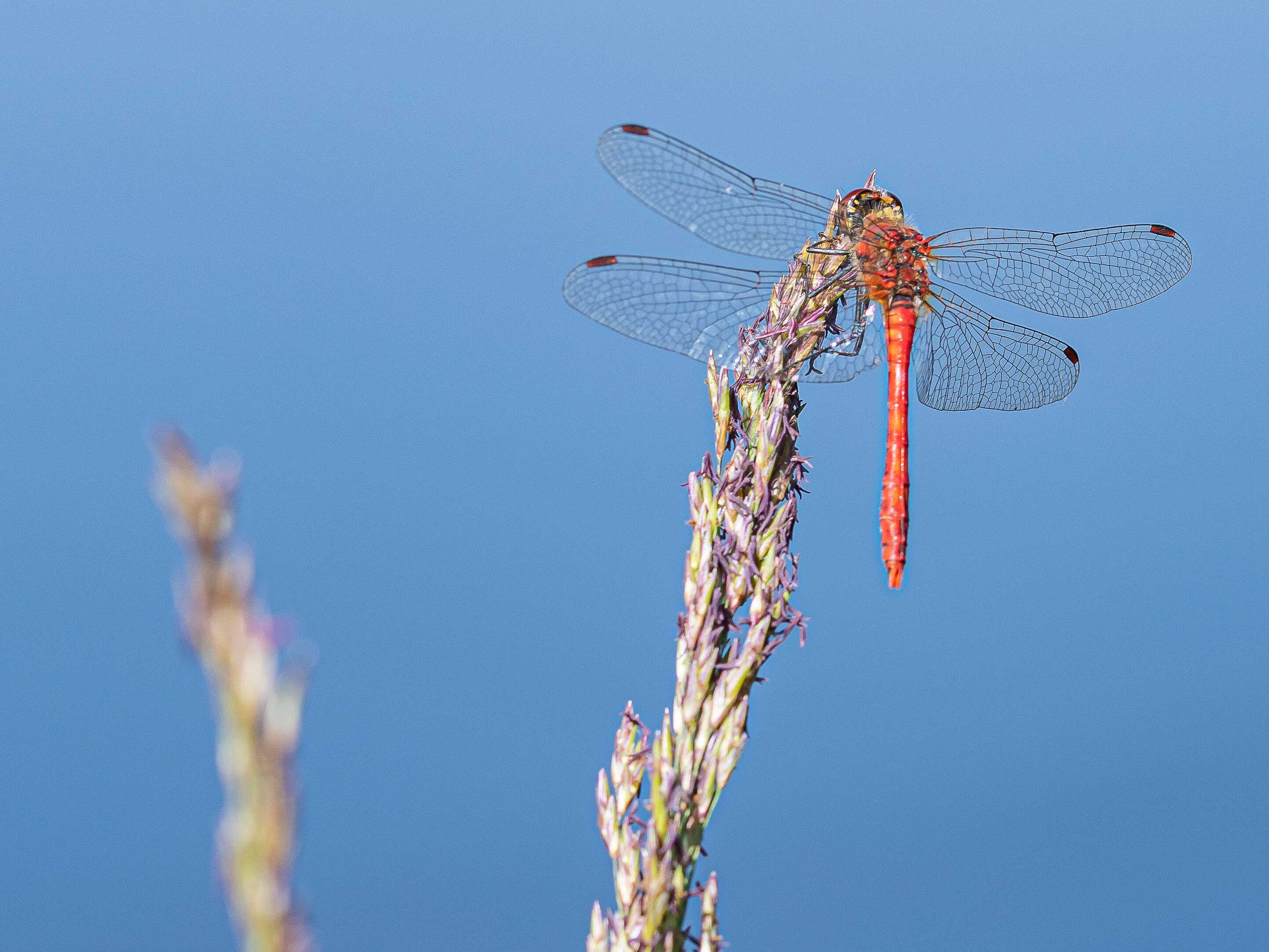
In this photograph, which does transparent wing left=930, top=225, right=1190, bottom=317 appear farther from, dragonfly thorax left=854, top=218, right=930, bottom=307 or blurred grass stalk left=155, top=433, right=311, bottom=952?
blurred grass stalk left=155, top=433, right=311, bottom=952

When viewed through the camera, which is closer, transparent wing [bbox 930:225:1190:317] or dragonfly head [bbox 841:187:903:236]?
dragonfly head [bbox 841:187:903:236]

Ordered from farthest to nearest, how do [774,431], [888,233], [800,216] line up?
[800,216] < [888,233] < [774,431]

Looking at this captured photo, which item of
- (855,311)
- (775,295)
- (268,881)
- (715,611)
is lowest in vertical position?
(268,881)

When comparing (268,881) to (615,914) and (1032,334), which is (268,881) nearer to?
(615,914)

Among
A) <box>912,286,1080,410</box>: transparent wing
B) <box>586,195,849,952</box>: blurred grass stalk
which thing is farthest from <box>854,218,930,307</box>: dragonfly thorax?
<box>586,195,849,952</box>: blurred grass stalk

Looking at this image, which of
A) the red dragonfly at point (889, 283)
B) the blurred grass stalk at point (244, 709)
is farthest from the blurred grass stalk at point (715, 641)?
the blurred grass stalk at point (244, 709)

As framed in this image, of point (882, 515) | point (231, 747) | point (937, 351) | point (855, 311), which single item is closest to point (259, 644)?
point (231, 747)
